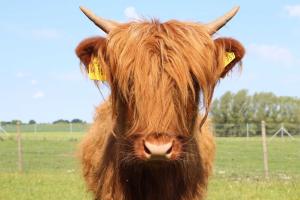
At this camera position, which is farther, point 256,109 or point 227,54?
point 256,109

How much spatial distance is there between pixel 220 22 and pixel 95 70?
1.30 meters

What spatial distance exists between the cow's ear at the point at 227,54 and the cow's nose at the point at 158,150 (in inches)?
46.4

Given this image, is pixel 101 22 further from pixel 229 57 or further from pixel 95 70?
pixel 229 57

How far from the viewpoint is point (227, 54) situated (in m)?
5.18

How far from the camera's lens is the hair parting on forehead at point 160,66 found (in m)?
4.39

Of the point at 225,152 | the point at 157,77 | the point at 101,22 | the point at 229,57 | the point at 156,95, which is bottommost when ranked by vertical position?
the point at 225,152

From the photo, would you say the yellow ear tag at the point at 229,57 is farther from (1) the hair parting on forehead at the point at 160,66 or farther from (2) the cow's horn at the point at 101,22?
(2) the cow's horn at the point at 101,22

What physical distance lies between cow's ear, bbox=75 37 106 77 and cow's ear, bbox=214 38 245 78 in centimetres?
105

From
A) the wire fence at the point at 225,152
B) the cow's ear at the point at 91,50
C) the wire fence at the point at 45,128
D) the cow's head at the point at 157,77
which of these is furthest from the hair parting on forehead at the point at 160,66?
the wire fence at the point at 45,128

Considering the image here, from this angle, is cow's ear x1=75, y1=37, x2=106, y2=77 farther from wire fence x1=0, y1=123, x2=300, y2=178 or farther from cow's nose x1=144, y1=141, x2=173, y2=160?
wire fence x1=0, y1=123, x2=300, y2=178

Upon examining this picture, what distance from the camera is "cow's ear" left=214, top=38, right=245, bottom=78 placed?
16.4 feet

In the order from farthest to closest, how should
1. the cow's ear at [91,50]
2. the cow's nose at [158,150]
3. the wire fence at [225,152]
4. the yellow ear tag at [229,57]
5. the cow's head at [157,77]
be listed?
the wire fence at [225,152] < the yellow ear tag at [229,57] < the cow's ear at [91,50] < the cow's head at [157,77] < the cow's nose at [158,150]

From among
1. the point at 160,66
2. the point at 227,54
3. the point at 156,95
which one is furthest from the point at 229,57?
the point at 156,95

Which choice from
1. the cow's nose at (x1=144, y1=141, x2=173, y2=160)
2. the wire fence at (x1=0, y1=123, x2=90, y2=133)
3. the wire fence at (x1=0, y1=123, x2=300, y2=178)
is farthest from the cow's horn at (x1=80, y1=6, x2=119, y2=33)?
the wire fence at (x1=0, y1=123, x2=90, y2=133)
